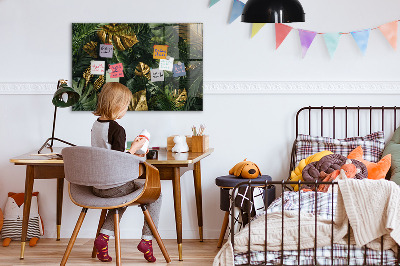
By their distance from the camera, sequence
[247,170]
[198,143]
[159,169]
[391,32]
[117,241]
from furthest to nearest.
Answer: [391,32] < [198,143] < [247,170] < [159,169] < [117,241]

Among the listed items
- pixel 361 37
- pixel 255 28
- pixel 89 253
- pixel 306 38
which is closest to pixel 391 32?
pixel 361 37

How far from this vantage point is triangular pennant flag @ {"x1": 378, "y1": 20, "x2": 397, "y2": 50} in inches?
167

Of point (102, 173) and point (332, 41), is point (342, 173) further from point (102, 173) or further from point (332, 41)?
point (102, 173)

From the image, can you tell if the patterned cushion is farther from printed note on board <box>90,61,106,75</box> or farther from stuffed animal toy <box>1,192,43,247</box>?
stuffed animal toy <box>1,192,43,247</box>

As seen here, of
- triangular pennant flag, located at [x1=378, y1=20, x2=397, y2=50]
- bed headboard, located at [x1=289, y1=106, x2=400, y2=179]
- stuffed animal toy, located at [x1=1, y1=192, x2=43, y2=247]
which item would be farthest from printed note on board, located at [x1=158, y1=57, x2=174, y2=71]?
triangular pennant flag, located at [x1=378, y1=20, x2=397, y2=50]

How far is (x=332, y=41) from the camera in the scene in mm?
4258

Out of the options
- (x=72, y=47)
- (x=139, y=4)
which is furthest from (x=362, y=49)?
(x=72, y=47)

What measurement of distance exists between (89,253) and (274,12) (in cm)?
199

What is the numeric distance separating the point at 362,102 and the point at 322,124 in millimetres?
337

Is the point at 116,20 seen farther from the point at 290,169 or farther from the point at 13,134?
the point at 290,169

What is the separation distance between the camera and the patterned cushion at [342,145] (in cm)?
409

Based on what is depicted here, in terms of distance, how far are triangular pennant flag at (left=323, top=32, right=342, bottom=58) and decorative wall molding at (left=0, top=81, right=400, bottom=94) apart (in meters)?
0.24

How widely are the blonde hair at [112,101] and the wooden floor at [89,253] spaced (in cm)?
93

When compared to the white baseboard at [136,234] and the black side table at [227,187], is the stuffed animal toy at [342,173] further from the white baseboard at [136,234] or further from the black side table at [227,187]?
the white baseboard at [136,234]
